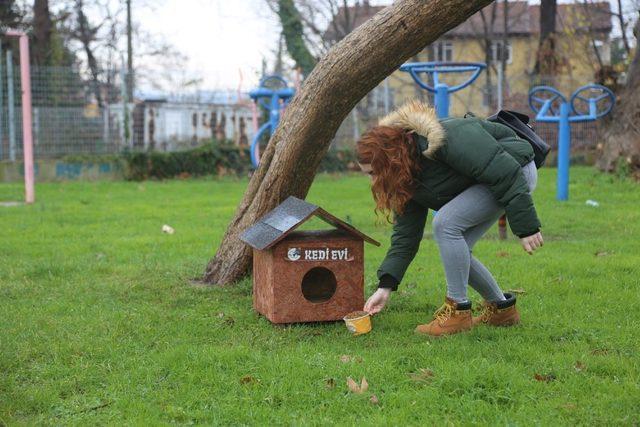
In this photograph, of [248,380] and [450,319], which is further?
[450,319]

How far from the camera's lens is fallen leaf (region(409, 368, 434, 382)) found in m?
3.69

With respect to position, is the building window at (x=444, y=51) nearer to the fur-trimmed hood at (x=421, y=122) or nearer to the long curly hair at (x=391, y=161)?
the fur-trimmed hood at (x=421, y=122)

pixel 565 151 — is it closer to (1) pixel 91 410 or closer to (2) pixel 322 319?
(2) pixel 322 319

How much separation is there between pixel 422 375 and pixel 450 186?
108cm

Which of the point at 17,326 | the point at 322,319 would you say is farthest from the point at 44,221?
the point at 322,319

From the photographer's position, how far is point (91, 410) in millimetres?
3439

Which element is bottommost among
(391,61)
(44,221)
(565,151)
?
(44,221)

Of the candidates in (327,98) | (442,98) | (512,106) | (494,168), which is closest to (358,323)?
(494,168)

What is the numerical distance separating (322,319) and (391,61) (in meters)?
1.64

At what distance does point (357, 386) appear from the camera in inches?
142

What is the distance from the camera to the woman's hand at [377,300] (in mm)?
4496

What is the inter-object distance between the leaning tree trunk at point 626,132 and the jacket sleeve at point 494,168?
35.0 ft

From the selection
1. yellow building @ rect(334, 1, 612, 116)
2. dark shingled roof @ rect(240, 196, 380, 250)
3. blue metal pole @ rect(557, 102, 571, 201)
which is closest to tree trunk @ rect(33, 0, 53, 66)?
yellow building @ rect(334, 1, 612, 116)

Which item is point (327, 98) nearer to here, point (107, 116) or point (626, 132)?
point (626, 132)
